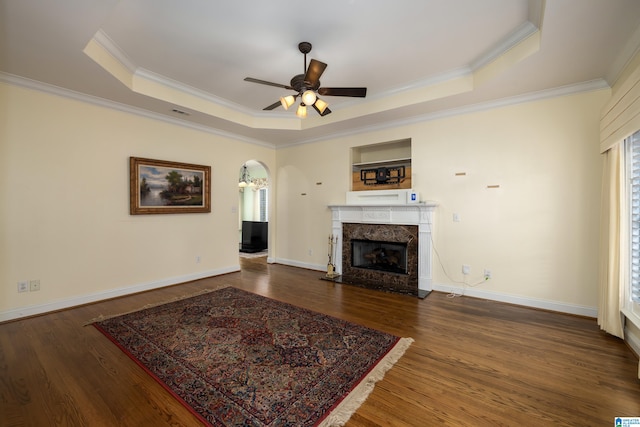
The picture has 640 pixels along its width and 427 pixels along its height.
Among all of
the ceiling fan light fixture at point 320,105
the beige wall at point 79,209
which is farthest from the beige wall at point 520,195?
the beige wall at point 79,209

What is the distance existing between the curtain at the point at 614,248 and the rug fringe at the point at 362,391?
2.10 meters

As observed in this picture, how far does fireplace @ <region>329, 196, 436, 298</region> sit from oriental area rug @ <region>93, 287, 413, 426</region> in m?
1.79

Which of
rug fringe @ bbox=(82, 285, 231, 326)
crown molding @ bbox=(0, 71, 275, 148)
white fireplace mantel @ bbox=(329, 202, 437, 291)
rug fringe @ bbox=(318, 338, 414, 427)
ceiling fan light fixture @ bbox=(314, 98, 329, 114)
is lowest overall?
rug fringe @ bbox=(318, 338, 414, 427)

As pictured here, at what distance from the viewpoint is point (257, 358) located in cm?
234

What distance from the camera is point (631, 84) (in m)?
2.24

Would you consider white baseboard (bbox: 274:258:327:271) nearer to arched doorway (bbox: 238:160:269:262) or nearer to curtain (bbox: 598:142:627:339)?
arched doorway (bbox: 238:160:269:262)

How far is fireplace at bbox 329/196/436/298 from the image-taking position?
4301mm

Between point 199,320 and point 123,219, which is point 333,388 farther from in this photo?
point 123,219

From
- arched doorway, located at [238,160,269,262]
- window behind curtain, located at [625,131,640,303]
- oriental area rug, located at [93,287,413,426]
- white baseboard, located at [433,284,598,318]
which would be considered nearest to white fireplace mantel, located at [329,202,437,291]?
white baseboard, located at [433,284,598,318]

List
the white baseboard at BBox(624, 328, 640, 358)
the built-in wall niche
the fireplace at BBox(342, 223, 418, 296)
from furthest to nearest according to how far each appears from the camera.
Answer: the built-in wall niche → the fireplace at BBox(342, 223, 418, 296) → the white baseboard at BBox(624, 328, 640, 358)

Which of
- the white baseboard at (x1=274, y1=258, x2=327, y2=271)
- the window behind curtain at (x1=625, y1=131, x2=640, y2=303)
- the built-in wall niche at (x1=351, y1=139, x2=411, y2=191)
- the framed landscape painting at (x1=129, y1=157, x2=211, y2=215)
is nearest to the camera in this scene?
the window behind curtain at (x1=625, y1=131, x2=640, y2=303)

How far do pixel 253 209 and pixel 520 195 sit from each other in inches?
297

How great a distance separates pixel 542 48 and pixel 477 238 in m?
2.41

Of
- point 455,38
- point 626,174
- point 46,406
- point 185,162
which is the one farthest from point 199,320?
point 626,174
